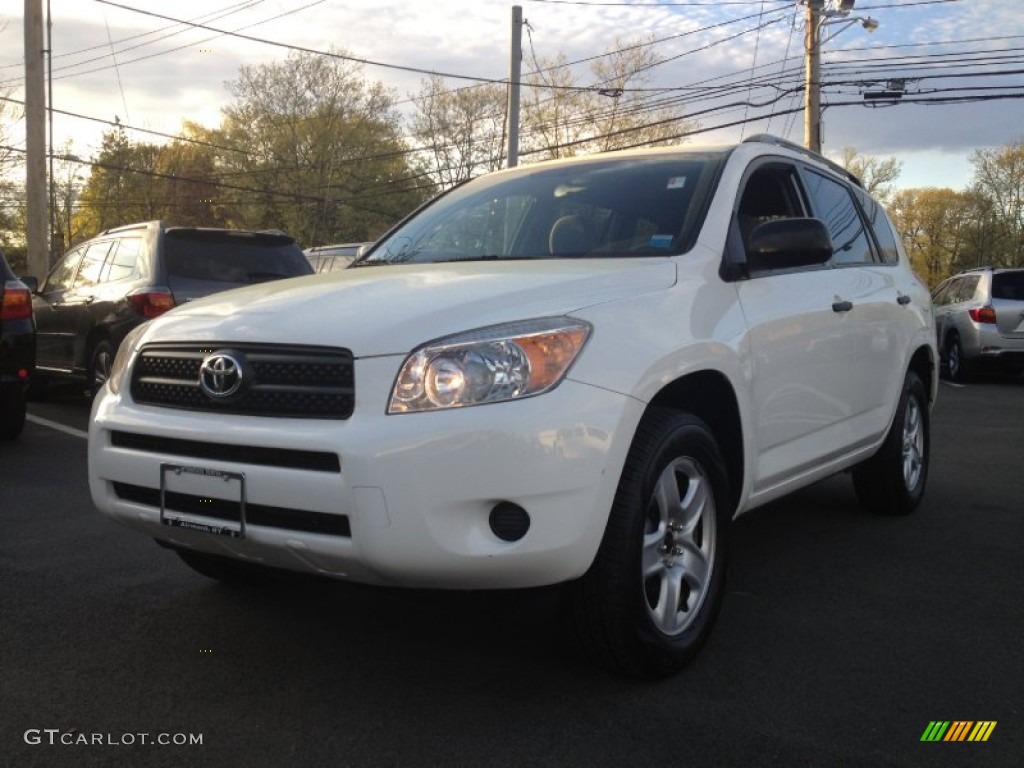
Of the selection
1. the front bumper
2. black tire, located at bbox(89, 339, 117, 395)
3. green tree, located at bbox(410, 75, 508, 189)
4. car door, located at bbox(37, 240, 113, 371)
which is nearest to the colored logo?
the front bumper

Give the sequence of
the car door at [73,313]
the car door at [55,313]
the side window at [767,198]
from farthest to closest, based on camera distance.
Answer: the car door at [55,313]
the car door at [73,313]
the side window at [767,198]

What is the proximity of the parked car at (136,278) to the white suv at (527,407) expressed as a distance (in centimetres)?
483

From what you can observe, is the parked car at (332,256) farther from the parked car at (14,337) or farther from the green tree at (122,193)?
the green tree at (122,193)

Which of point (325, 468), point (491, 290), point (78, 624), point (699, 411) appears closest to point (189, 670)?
point (78, 624)

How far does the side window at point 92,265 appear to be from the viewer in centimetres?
936

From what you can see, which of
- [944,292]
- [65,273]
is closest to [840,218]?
[65,273]

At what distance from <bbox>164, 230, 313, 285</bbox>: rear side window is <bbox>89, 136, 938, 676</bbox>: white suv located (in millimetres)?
4949

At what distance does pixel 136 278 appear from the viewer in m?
8.58

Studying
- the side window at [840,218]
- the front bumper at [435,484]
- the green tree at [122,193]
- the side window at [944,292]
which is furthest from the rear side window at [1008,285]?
the green tree at [122,193]

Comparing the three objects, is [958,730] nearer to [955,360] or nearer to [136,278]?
[136,278]


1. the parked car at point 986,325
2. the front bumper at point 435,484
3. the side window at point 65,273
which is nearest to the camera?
the front bumper at point 435,484

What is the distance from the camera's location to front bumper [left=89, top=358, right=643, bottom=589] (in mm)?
2588

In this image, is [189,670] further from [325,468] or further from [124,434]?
[325,468]

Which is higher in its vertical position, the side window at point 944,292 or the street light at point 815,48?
the street light at point 815,48
